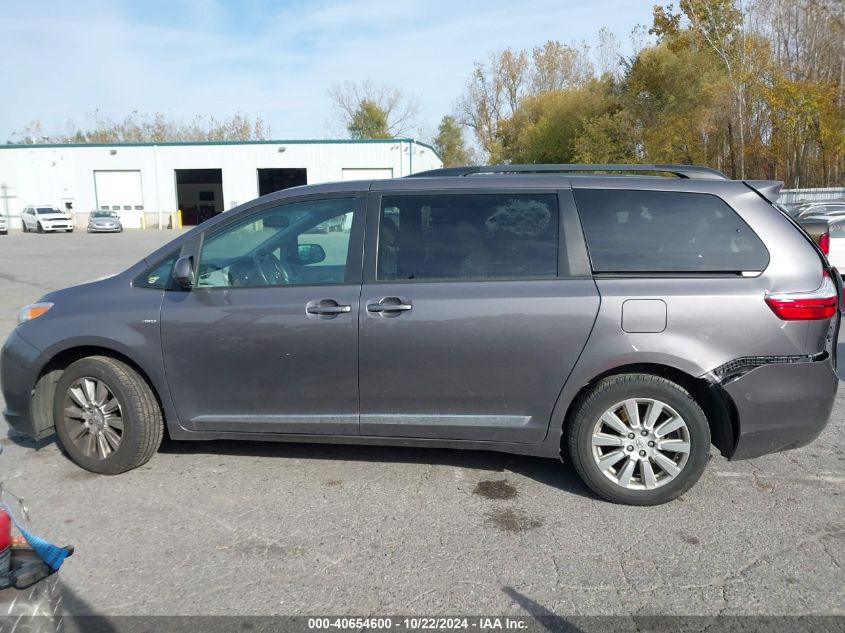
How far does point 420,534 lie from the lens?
346 cm

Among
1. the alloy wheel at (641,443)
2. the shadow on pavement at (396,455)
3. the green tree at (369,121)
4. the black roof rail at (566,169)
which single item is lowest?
the shadow on pavement at (396,455)

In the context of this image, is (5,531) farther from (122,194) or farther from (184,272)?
(122,194)

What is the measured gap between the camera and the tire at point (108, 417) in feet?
13.4

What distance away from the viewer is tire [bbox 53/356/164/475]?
4070 mm

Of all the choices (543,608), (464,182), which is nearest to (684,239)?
(464,182)

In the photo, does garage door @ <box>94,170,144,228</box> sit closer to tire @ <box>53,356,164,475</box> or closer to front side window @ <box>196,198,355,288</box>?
tire @ <box>53,356,164,475</box>

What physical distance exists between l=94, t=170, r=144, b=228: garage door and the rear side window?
157 ft

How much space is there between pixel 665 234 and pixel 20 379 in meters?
4.08

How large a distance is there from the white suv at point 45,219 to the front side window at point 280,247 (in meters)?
42.9

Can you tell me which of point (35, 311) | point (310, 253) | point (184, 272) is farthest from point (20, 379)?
point (310, 253)

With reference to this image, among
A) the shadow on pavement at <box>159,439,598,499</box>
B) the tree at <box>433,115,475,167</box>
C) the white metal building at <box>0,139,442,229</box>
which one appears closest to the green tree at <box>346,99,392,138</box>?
the tree at <box>433,115,475,167</box>

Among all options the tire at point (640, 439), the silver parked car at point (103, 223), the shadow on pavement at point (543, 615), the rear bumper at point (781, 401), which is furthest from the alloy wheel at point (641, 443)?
the silver parked car at point (103, 223)

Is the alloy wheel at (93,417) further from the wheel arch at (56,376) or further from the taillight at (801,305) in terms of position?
the taillight at (801,305)

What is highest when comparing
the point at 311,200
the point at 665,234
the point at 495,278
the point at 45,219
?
the point at 45,219
